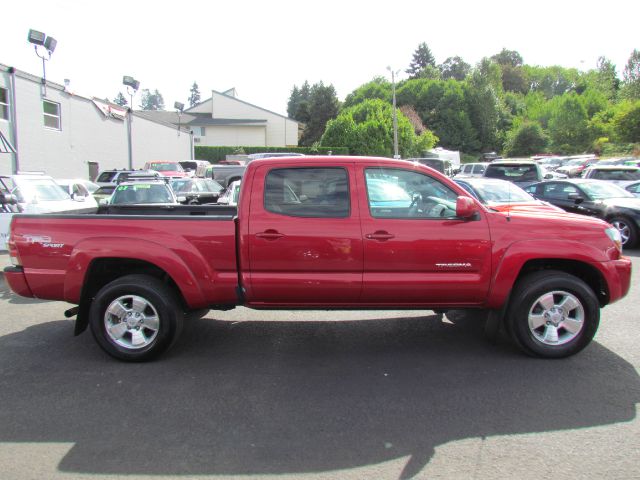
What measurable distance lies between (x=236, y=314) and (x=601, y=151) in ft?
200

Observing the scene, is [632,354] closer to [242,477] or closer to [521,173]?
[242,477]

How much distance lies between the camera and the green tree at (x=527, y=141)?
2657 inches

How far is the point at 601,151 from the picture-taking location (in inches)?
2287

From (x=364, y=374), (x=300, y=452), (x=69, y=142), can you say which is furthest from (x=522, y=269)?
(x=69, y=142)

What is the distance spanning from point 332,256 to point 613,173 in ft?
51.9

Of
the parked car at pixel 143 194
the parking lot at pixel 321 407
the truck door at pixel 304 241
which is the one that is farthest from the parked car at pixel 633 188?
the truck door at pixel 304 241

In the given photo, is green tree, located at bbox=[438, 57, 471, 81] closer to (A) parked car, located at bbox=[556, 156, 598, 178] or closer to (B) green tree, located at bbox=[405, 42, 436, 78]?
(B) green tree, located at bbox=[405, 42, 436, 78]

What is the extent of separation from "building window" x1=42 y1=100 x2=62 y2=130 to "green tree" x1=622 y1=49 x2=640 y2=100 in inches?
2336

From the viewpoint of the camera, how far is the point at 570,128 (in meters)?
67.2

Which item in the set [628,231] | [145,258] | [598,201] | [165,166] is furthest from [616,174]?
[165,166]

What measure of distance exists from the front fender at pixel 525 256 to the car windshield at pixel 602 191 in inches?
348

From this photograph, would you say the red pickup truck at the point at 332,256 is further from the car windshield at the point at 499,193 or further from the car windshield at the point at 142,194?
the car windshield at the point at 142,194

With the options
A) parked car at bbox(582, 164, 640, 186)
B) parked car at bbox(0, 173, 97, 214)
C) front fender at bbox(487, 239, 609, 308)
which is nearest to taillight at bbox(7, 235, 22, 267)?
front fender at bbox(487, 239, 609, 308)

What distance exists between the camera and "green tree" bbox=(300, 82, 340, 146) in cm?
7844
